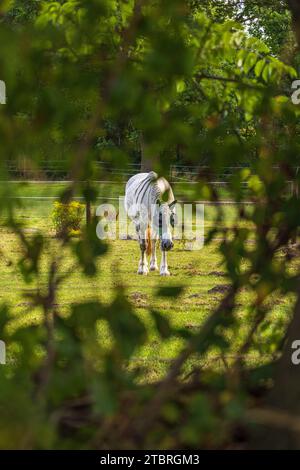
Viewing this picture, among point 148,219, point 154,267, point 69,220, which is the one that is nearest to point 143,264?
point 154,267

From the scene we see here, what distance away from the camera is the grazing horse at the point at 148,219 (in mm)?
12148

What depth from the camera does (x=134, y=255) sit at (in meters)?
14.0

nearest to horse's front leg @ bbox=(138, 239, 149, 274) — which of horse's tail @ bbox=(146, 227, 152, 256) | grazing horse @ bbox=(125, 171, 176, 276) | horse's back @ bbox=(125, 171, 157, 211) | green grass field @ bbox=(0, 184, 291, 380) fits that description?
grazing horse @ bbox=(125, 171, 176, 276)

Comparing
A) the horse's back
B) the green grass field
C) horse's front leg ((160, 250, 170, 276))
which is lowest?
the green grass field

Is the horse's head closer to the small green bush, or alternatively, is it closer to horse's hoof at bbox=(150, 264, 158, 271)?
horse's hoof at bbox=(150, 264, 158, 271)

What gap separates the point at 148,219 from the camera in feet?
42.3

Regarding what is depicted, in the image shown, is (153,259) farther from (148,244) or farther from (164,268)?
(164,268)

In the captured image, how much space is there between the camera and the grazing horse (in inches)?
478

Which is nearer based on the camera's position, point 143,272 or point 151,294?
point 151,294

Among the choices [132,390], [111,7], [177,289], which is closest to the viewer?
[132,390]

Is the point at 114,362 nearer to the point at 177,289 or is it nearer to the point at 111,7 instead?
the point at 177,289

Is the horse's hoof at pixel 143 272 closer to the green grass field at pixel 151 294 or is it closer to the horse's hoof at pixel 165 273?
the green grass field at pixel 151 294
